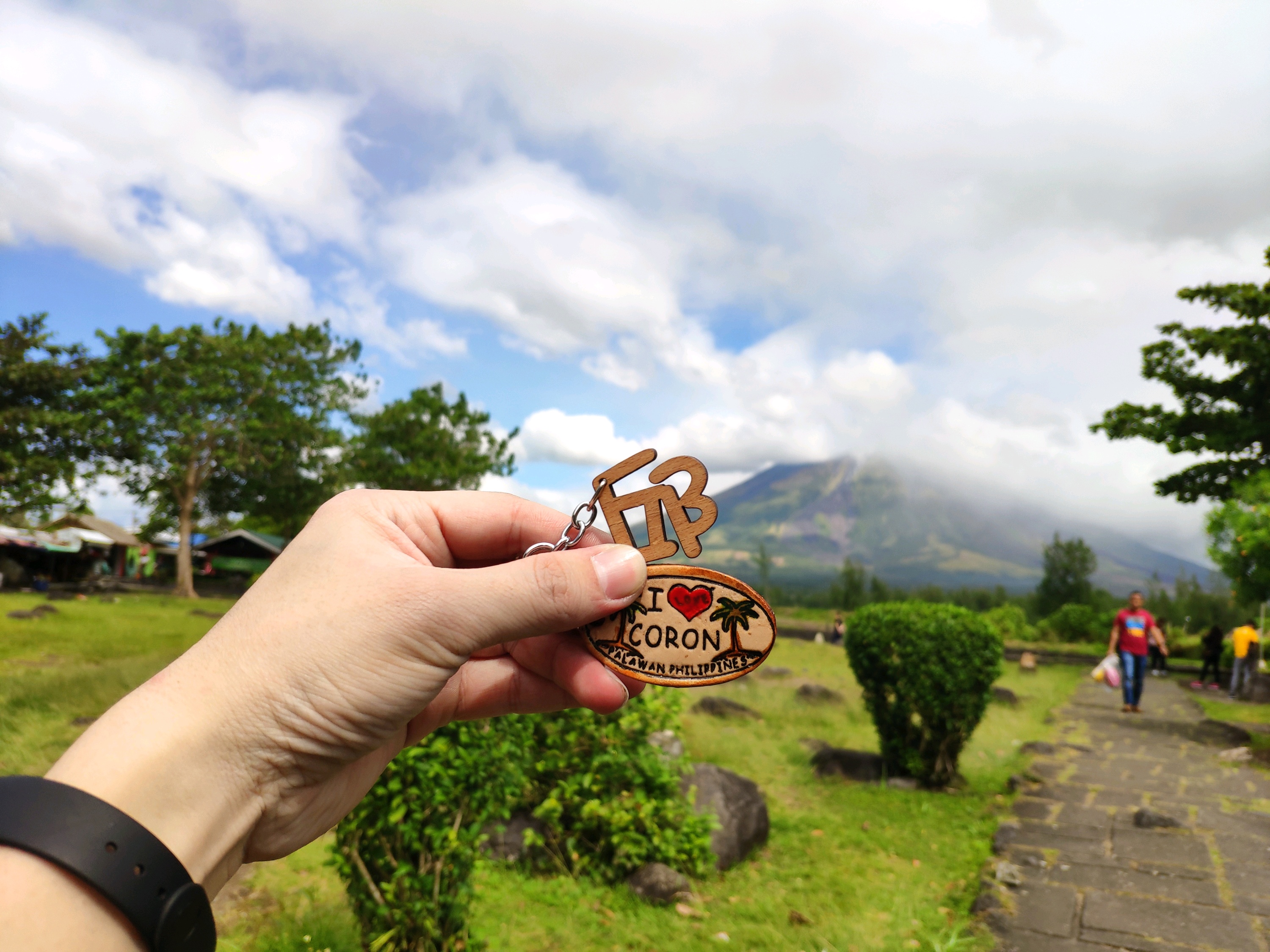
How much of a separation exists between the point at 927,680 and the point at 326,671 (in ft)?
20.7

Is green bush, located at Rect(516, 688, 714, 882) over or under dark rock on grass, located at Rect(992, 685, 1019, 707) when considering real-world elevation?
over

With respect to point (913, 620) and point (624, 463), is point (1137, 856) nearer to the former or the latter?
point (913, 620)

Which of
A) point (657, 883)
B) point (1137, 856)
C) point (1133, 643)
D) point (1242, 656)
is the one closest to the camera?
point (657, 883)

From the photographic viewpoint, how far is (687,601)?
1.84m

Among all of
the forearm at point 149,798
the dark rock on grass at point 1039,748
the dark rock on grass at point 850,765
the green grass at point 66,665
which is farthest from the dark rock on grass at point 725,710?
the forearm at point 149,798

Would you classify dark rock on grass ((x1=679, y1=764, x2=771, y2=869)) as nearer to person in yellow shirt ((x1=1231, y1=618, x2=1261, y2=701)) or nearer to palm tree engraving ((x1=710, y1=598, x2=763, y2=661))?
palm tree engraving ((x1=710, y1=598, x2=763, y2=661))

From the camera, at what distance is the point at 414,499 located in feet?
5.81

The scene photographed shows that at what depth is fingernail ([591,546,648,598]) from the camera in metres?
1.68

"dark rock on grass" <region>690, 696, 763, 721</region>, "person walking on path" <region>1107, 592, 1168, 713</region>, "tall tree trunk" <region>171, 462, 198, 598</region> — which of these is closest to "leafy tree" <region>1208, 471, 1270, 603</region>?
"person walking on path" <region>1107, 592, 1168, 713</region>

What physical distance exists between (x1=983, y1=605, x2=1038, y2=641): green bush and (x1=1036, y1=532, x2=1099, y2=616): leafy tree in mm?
10294

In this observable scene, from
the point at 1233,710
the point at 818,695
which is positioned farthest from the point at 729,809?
the point at 1233,710

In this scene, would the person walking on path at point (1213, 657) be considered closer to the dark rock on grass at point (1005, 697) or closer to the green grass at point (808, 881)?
the dark rock on grass at point (1005, 697)

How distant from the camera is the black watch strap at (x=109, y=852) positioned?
1.03 m

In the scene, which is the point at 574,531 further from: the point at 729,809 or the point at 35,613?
the point at 35,613
